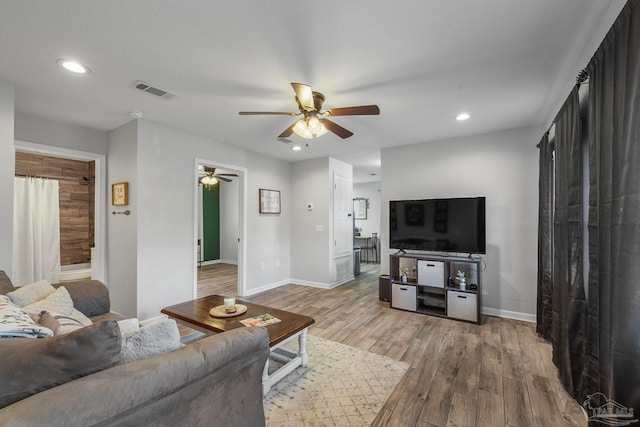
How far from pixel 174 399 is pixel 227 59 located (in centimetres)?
214

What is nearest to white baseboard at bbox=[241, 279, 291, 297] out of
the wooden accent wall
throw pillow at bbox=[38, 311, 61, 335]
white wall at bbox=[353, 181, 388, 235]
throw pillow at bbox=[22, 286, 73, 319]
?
throw pillow at bbox=[22, 286, 73, 319]

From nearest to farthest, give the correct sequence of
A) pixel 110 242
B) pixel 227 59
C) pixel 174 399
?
pixel 174 399 → pixel 227 59 → pixel 110 242

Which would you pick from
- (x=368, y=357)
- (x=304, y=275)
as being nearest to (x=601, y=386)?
(x=368, y=357)

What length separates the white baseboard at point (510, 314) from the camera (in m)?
3.48

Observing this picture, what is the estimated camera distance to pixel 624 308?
1194mm

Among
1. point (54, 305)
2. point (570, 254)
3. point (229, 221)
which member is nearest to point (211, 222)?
point (229, 221)

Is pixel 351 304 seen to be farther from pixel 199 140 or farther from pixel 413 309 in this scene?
pixel 199 140

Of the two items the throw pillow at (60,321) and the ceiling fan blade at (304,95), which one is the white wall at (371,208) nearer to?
the ceiling fan blade at (304,95)

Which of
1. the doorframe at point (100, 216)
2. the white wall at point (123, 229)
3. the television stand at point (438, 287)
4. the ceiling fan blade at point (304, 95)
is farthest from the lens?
the doorframe at point (100, 216)

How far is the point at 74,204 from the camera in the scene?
5480 millimetres

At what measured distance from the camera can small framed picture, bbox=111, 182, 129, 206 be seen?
11.0 ft

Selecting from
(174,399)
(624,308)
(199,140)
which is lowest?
(174,399)

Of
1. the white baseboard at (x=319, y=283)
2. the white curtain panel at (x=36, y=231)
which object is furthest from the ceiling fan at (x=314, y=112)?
the white curtain panel at (x=36, y=231)

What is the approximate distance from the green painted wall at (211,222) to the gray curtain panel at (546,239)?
7.21 m
